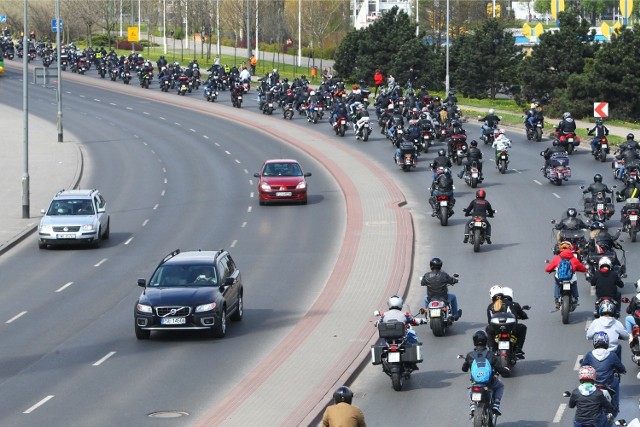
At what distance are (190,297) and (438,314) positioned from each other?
4447mm

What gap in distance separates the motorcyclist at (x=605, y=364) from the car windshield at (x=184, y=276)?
9498 millimetres

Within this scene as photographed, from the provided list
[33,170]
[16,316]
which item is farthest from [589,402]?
[33,170]

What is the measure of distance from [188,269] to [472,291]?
694cm

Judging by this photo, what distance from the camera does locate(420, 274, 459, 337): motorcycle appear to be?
2445 cm

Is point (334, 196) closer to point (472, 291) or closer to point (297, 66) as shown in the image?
point (472, 291)

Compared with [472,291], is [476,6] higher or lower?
higher

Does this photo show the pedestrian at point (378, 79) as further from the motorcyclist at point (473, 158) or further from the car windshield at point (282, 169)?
the car windshield at point (282, 169)

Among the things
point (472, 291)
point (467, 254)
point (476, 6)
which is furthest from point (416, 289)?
point (476, 6)

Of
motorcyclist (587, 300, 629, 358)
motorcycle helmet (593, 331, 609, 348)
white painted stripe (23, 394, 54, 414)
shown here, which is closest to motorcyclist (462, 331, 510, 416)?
Result: motorcycle helmet (593, 331, 609, 348)

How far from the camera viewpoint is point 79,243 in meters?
37.9

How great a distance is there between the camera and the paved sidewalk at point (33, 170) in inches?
1663

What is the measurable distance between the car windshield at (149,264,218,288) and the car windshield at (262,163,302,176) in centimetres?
2034

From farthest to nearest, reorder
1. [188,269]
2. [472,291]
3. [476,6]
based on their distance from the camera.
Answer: [476,6]
[472,291]
[188,269]

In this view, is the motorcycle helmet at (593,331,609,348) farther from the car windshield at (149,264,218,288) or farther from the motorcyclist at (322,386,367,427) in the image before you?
the car windshield at (149,264,218,288)
